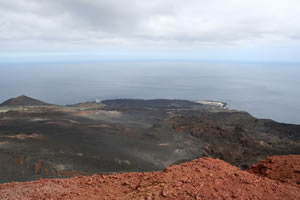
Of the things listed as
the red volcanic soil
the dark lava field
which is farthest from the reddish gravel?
the dark lava field

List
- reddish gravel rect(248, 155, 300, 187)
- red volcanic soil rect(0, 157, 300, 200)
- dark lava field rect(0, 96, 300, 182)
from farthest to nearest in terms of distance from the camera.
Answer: dark lava field rect(0, 96, 300, 182), reddish gravel rect(248, 155, 300, 187), red volcanic soil rect(0, 157, 300, 200)

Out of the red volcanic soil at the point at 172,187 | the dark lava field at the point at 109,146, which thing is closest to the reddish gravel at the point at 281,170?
the red volcanic soil at the point at 172,187

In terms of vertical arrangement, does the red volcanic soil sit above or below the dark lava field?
above

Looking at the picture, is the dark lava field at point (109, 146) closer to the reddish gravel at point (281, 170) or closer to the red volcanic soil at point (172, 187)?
the red volcanic soil at point (172, 187)

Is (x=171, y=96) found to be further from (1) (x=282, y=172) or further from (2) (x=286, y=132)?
(1) (x=282, y=172)

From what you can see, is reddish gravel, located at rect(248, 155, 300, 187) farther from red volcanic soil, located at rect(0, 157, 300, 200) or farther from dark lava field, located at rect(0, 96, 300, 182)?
dark lava field, located at rect(0, 96, 300, 182)
